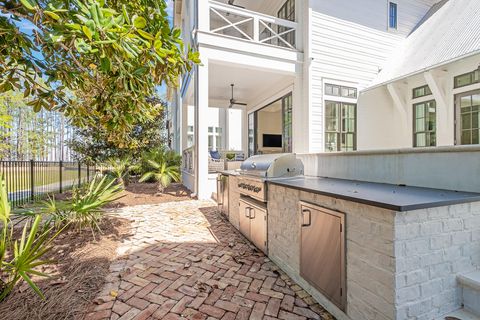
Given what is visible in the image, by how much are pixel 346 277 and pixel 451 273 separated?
0.72 metres

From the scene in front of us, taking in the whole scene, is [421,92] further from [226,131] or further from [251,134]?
[226,131]

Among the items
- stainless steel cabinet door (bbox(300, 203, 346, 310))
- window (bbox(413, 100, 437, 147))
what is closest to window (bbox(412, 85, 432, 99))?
window (bbox(413, 100, 437, 147))

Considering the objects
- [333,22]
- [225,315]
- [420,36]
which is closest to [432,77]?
[420,36]

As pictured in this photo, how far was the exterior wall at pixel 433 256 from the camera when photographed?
1559mm

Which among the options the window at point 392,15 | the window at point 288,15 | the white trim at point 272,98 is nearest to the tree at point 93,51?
the white trim at point 272,98

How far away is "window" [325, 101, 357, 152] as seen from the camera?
7891 mm

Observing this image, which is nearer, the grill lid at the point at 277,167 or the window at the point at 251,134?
the grill lid at the point at 277,167

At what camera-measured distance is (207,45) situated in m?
6.75

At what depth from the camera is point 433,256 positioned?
1.66 metres

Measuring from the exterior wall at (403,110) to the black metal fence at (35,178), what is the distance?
365 inches

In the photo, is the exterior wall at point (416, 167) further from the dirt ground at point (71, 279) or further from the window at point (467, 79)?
the window at point (467, 79)

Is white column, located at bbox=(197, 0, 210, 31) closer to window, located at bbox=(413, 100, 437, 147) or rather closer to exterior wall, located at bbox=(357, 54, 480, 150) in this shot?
exterior wall, located at bbox=(357, 54, 480, 150)

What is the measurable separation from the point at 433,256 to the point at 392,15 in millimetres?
10380

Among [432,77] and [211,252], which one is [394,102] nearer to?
[432,77]
